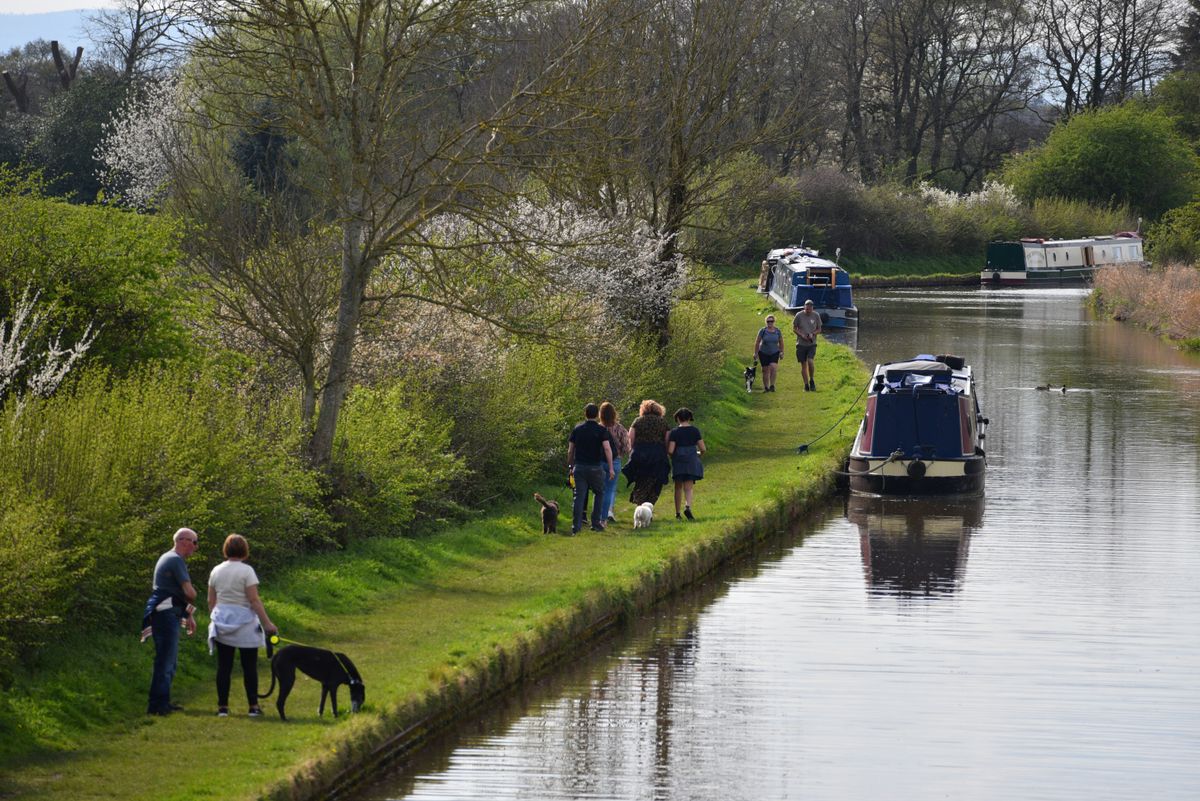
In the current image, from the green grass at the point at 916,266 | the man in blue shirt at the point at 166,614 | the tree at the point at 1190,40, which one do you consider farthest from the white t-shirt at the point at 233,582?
the tree at the point at 1190,40

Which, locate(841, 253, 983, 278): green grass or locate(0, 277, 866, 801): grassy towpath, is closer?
locate(0, 277, 866, 801): grassy towpath

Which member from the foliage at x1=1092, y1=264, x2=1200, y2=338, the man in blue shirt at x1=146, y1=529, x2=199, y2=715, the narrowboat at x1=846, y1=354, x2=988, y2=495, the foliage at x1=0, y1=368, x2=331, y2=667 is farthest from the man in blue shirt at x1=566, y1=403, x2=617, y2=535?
the foliage at x1=1092, y1=264, x2=1200, y2=338

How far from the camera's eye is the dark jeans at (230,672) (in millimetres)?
12141

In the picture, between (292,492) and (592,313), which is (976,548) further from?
(292,492)

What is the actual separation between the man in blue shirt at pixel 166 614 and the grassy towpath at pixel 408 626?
0.20 m

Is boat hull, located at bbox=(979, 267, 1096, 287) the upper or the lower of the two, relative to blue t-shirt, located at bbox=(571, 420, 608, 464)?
upper

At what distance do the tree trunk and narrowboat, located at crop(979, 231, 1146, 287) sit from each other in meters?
69.7

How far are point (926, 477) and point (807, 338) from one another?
450 inches

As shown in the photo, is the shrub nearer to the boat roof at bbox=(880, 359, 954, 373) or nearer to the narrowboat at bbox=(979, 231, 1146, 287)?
the narrowboat at bbox=(979, 231, 1146, 287)

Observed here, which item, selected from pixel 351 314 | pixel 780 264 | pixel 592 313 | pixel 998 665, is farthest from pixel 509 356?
pixel 780 264

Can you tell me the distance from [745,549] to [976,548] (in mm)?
3166

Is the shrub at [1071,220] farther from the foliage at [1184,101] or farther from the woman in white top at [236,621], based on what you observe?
the woman in white top at [236,621]

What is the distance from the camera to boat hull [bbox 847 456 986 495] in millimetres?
25422

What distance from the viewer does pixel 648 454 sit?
21.3 m
